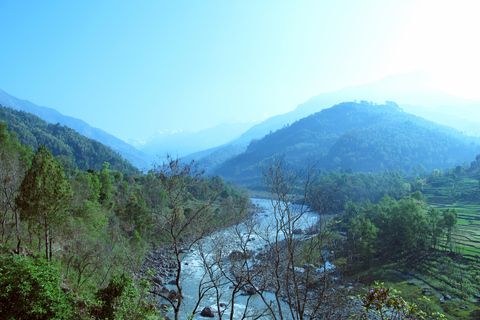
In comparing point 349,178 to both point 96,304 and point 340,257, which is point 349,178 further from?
point 96,304

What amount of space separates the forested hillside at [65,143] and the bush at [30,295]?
80.6 metres

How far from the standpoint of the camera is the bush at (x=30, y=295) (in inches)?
263

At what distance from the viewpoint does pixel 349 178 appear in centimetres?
7062

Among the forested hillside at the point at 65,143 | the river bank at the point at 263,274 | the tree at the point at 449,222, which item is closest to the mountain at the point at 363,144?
the forested hillside at the point at 65,143

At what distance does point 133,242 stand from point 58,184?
2193 centimetres

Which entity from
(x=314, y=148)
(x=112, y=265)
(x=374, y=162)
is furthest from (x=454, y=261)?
(x=314, y=148)

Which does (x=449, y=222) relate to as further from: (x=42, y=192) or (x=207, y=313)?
(x=42, y=192)

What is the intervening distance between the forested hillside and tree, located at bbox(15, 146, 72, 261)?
74703 millimetres

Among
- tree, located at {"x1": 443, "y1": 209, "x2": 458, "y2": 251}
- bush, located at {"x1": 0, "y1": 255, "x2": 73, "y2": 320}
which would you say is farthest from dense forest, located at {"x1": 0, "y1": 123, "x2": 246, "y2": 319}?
tree, located at {"x1": 443, "y1": 209, "x2": 458, "y2": 251}

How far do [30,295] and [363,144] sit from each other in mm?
130693

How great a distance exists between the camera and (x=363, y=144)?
123 meters

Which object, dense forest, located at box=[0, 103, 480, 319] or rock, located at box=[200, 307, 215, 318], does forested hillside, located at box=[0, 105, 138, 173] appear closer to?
dense forest, located at box=[0, 103, 480, 319]

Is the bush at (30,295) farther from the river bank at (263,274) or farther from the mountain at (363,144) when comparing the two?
the mountain at (363,144)

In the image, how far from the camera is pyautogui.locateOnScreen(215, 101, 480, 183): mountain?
111m
